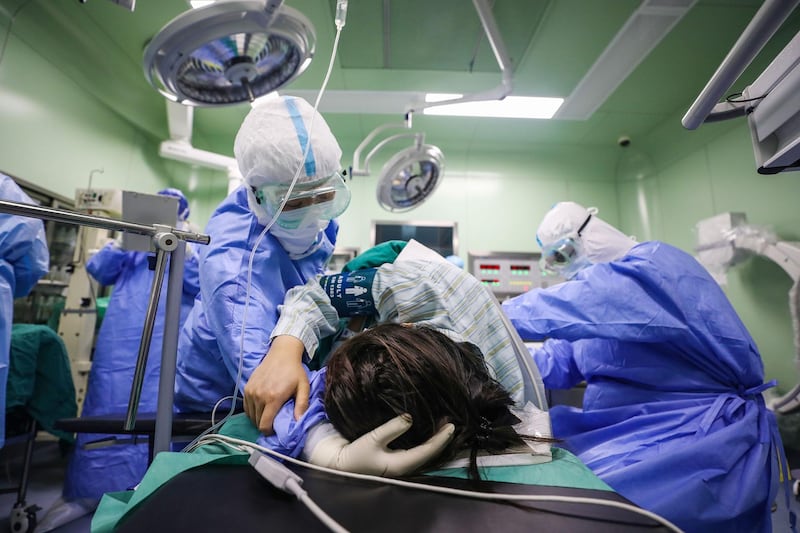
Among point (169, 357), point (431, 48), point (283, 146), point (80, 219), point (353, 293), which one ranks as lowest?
point (169, 357)

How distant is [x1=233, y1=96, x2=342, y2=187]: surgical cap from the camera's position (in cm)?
85

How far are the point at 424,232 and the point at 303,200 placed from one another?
2.49 m

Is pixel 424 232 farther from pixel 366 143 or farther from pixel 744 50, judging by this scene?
pixel 744 50

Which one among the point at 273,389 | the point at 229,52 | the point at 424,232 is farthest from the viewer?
the point at 424,232

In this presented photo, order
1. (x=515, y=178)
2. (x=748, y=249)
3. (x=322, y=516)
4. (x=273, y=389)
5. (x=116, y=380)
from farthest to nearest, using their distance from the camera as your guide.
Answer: (x=515, y=178) → (x=748, y=249) → (x=116, y=380) → (x=273, y=389) → (x=322, y=516)

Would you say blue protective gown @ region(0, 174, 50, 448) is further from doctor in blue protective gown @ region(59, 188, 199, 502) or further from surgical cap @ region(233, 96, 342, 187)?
surgical cap @ region(233, 96, 342, 187)

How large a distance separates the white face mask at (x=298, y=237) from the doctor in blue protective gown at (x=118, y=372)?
0.72m

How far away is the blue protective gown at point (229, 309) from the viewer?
0.82 m

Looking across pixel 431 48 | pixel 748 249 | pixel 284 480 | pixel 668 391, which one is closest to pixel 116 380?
pixel 284 480

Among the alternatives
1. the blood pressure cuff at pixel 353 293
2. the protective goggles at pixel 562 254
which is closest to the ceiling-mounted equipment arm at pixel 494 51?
the protective goggles at pixel 562 254

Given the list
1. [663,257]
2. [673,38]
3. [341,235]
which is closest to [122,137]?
[341,235]

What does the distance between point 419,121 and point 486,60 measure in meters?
0.97

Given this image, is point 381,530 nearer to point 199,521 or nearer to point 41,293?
point 199,521

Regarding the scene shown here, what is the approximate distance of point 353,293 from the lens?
0.89 m
